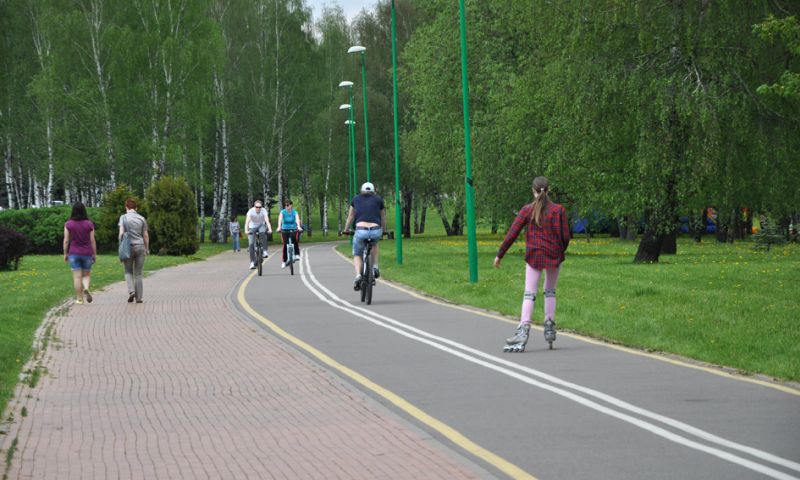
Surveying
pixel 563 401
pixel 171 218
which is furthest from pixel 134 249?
pixel 171 218

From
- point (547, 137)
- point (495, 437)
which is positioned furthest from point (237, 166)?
point (495, 437)

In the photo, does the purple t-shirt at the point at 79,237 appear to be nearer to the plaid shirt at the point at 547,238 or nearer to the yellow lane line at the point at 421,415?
the yellow lane line at the point at 421,415

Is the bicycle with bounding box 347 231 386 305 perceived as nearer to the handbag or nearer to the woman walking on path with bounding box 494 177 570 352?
the handbag

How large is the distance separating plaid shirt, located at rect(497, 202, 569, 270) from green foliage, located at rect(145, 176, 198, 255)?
35431 millimetres

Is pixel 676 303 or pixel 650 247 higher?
pixel 650 247

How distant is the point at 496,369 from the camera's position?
38.8 ft

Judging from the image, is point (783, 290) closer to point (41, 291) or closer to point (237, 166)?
point (41, 291)

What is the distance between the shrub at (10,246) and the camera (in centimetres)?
3425

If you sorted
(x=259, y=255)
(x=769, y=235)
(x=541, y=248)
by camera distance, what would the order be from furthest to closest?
(x=769, y=235) < (x=259, y=255) < (x=541, y=248)

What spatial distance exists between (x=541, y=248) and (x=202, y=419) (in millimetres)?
5049

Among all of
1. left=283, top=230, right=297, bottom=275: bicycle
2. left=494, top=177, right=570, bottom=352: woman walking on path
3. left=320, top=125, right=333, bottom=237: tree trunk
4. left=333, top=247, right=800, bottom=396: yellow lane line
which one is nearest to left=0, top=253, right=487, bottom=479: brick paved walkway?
left=494, top=177, right=570, bottom=352: woman walking on path

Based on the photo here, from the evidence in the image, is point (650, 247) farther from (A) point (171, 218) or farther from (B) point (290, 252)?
(A) point (171, 218)

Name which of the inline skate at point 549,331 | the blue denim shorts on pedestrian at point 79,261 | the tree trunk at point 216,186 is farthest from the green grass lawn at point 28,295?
the tree trunk at point 216,186

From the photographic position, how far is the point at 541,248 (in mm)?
13250
